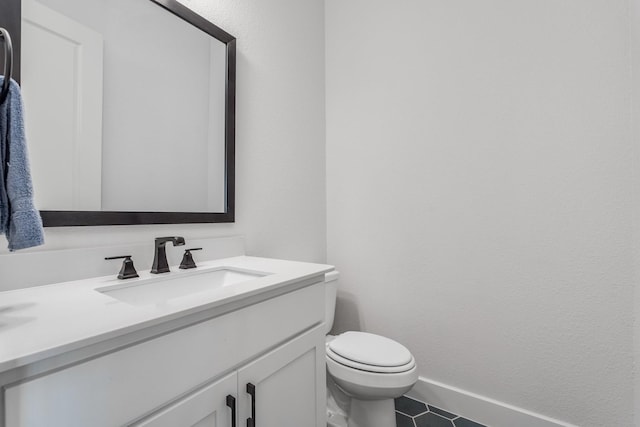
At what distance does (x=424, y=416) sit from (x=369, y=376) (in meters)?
0.59

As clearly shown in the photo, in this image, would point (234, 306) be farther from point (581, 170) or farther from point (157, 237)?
point (581, 170)

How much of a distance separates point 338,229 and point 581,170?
A: 123 centimetres

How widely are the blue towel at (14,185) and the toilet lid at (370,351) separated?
43.8 inches

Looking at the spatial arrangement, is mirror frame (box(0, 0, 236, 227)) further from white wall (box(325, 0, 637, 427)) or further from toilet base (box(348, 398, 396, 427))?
toilet base (box(348, 398, 396, 427))

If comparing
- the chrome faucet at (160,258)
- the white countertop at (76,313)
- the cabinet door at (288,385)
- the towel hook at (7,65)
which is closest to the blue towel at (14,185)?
the towel hook at (7,65)

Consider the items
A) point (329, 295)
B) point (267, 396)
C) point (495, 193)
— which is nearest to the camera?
point (267, 396)

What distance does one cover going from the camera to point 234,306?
75cm

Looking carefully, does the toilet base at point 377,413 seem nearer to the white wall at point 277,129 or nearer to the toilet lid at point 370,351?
the toilet lid at point 370,351

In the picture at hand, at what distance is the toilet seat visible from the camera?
1192mm

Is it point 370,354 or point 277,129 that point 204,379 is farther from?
point 277,129

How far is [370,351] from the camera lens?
4.23ft

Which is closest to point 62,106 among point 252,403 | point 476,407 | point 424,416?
point 252,403

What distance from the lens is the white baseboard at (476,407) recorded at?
1343 mm

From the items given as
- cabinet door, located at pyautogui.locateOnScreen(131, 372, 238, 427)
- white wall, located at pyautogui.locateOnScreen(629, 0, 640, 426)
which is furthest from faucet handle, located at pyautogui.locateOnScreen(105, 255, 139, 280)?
white wall, located at pyautogui.locateOnScreen(629, 0, 640, 426)
